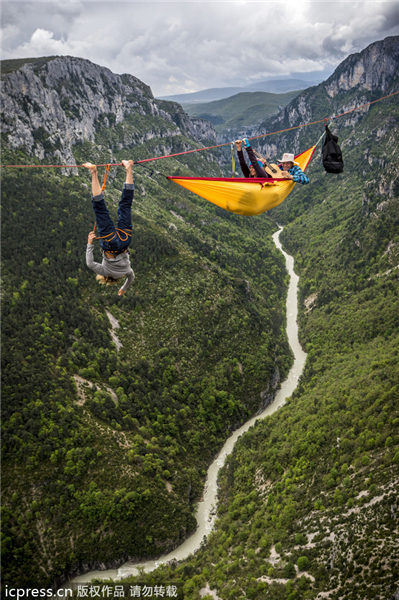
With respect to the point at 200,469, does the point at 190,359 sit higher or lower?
higher

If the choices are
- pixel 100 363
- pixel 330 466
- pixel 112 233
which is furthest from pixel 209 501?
pixel 112 233

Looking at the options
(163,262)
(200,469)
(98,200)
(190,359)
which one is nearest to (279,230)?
(163,262)

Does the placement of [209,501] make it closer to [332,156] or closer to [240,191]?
[240,191]

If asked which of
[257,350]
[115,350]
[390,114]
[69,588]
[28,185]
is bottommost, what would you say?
[69,588]

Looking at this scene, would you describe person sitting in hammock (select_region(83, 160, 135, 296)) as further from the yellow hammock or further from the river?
the river

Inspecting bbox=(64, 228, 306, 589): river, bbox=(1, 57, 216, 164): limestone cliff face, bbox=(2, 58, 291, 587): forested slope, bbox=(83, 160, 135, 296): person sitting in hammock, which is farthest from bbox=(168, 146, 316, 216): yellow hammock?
bbox=(1, 57, 216, 164): limestone cliff face

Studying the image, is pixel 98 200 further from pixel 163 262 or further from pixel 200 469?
pixel 163 262
